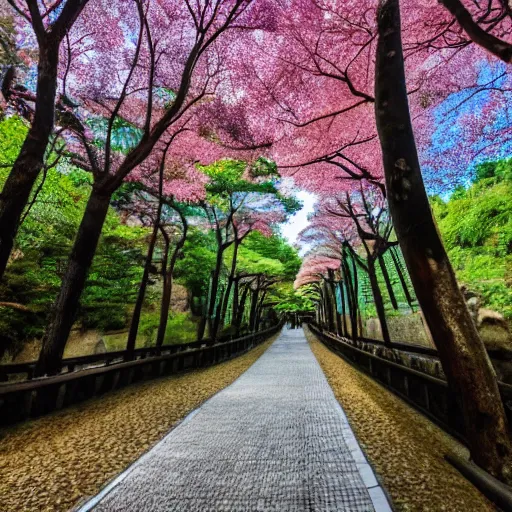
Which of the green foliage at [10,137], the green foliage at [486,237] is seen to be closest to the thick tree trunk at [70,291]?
the green foliage at [10,137]

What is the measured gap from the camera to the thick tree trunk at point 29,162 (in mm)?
3703

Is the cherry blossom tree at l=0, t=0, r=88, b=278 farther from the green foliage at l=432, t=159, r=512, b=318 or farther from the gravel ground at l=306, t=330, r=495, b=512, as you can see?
the green foliage at l=432, t=159, r=512, b=318

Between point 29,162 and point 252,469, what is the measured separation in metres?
4.45

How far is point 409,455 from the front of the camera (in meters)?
2.84

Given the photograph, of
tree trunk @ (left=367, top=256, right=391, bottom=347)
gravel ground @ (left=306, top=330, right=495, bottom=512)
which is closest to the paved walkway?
gravel ground @ (left=306, top=330, right=495, bottom=512)

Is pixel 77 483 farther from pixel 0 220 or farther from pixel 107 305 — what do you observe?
pixel 107 305

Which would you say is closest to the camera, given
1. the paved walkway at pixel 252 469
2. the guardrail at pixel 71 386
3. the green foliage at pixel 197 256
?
the paved walkway at pixel 252 469

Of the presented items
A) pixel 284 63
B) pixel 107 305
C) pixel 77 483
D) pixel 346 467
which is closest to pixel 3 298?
pixel 107 305

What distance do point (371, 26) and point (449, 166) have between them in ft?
16.6

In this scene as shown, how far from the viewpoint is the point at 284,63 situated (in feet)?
21.6

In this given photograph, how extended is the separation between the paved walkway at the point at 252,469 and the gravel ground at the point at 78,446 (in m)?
0.32

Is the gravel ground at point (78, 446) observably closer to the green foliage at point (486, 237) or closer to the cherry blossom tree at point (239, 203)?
the cherry blossom tree at point (239, 203)

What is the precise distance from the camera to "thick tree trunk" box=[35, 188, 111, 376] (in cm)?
518

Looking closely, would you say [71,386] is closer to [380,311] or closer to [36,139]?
[36,139]
